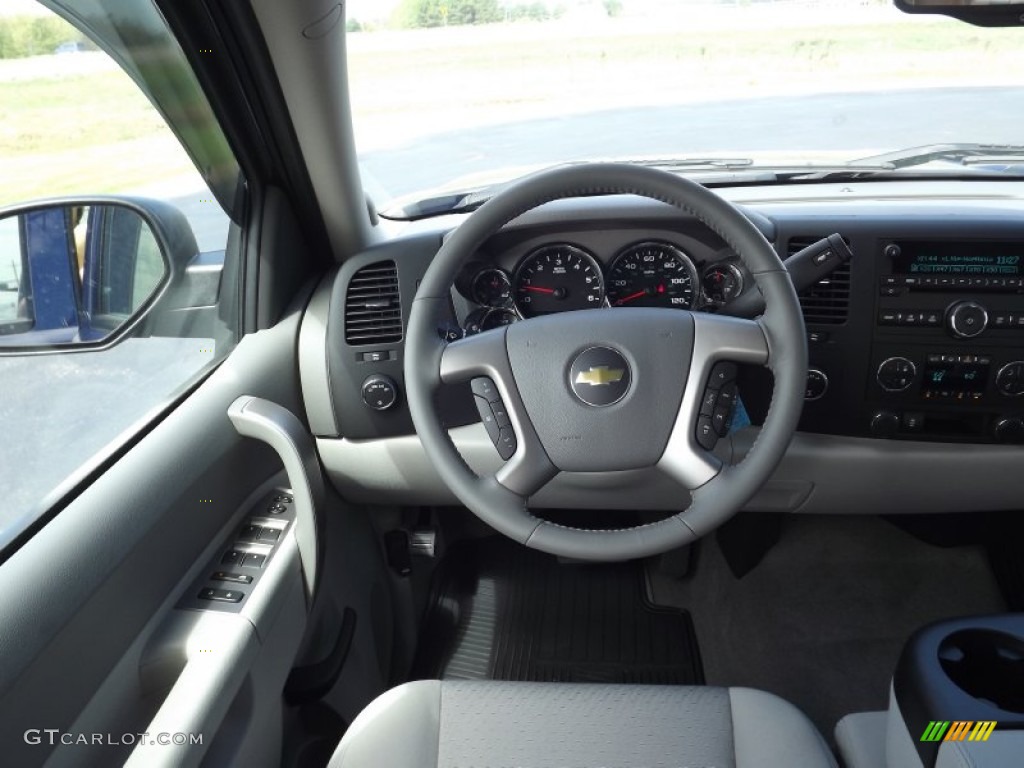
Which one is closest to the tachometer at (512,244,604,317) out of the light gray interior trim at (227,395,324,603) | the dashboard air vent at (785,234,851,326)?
the dashboard air vent at (785,234,851,326)

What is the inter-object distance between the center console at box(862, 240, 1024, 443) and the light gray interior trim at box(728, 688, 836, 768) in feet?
2.86

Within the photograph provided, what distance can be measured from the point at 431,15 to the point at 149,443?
3.96 feet

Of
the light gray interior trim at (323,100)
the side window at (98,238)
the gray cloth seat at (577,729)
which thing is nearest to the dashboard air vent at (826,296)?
the gray cloth seat at (577,729)

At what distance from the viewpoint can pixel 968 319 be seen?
1854mm

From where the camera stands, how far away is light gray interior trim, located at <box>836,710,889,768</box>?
4.54 ft

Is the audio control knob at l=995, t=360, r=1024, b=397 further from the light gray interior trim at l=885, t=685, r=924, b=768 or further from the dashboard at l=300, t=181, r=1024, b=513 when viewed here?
the light gray interior trim at l=885, t=685, r=924, b=768

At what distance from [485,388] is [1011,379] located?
4.12ft

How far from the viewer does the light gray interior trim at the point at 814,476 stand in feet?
6.64

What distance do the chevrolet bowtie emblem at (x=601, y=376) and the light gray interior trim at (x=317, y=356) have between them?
2.57 feet

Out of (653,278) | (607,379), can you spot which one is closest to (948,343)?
(653,278)

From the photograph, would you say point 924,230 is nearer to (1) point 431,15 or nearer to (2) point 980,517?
(2) point 980,517

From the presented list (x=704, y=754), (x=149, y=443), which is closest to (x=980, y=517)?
(x=704, y=754)

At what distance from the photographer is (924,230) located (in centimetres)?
186

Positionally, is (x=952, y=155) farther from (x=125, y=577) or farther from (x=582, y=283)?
(x=125, y=577)
